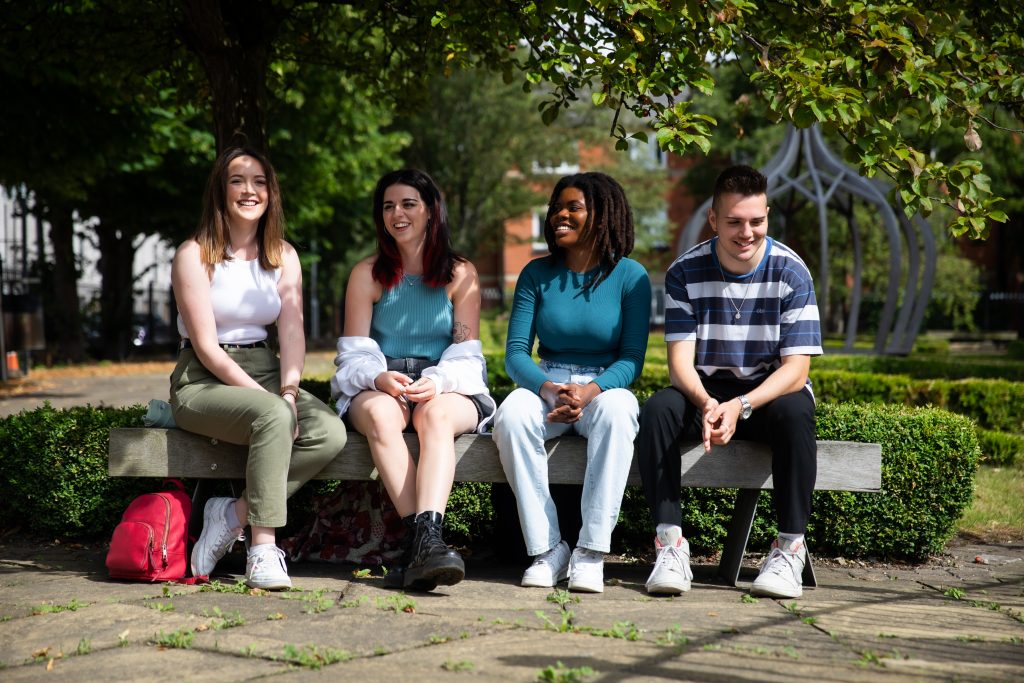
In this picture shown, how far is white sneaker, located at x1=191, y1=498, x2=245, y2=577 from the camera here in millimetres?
4113

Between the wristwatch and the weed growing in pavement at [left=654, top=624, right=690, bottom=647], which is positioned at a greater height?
the wristwatch

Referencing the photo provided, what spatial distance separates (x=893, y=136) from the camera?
14.4ft

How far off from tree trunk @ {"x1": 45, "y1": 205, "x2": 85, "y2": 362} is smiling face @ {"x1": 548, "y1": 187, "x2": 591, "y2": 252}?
634 inches

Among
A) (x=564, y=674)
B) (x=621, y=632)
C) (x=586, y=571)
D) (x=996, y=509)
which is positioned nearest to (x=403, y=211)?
(x=586, y=571)

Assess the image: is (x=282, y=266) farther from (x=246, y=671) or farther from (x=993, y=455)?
(x=993, y=455)

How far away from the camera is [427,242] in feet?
15.2

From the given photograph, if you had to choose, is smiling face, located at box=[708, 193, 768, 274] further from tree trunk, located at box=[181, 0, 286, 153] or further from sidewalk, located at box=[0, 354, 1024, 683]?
tree trunk, located at box=[181, 0, 286, 153]

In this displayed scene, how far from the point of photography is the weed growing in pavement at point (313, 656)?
9.73 feet

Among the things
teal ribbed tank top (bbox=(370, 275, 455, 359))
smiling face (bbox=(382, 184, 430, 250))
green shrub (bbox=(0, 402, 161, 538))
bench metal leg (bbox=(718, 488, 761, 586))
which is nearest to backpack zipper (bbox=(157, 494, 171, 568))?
green shrub (bbox=(0, 402, 161, 538))

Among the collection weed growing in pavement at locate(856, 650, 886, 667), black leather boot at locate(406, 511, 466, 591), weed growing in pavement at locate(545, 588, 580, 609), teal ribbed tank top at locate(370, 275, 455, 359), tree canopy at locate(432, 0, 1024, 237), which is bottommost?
weed growing in pavement at locate(545, 588, 580, 609)

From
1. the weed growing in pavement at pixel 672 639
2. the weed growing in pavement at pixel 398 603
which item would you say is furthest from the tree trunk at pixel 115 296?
the weed growing in pavement at pixel 672 639

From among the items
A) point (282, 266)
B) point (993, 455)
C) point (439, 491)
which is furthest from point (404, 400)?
point (993, 455)

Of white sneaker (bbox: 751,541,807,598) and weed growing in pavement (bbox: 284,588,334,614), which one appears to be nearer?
weed growing in pavement (bbox: 284,588,334,614)

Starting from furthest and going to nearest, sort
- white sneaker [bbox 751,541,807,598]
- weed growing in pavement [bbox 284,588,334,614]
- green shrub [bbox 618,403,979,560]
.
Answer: green shrub [bbox 618,403,979,560] → white sneaker [bbox 751,541,807,598] → weed growing in pavement [bbox 284,588,334,614]
